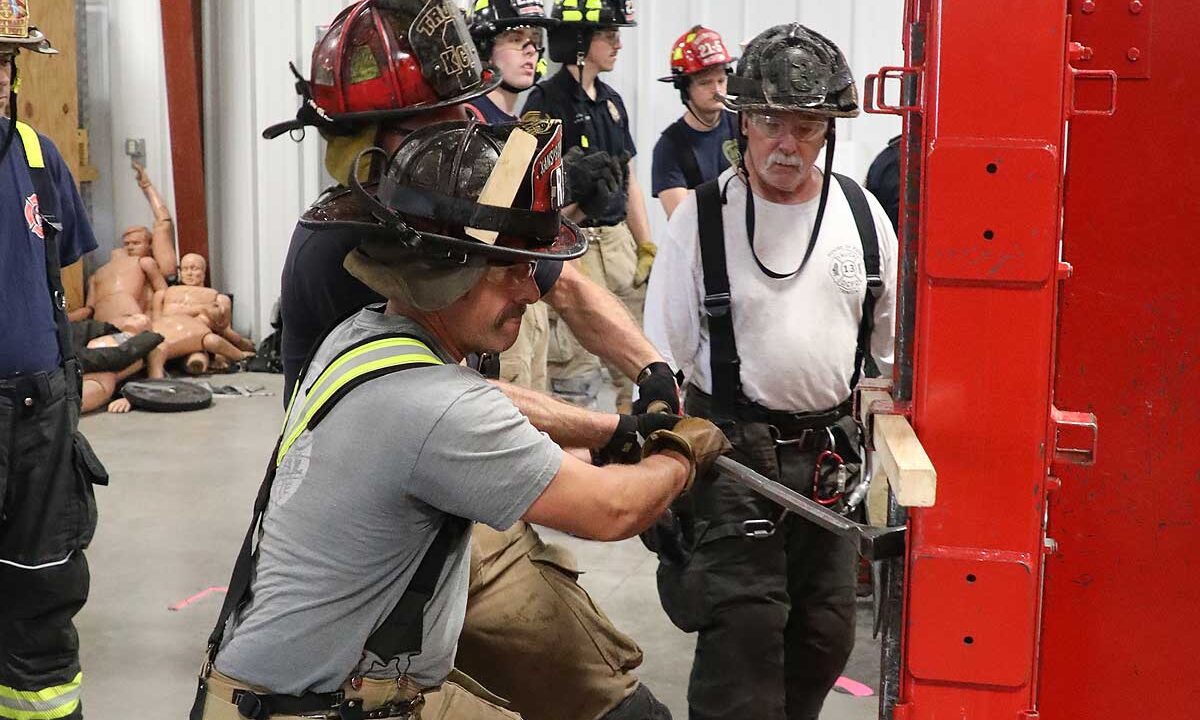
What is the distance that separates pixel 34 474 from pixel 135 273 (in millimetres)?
6379

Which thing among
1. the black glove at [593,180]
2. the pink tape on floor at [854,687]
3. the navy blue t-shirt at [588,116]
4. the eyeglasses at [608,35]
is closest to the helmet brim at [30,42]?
the black glove at [593,180]

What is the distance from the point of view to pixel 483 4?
6.50 m

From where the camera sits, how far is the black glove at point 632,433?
115 inches

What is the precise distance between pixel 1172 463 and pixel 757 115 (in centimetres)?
167

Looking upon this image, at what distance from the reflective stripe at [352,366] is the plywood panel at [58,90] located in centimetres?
802

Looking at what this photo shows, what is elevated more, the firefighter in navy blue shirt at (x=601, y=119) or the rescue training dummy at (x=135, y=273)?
the firefighter in navy blue shirt at (x=601, y=119)

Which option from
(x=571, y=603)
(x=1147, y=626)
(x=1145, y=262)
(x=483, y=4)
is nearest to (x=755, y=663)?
(x=571, y=603)

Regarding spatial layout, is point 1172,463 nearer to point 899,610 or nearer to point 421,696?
point 899,610

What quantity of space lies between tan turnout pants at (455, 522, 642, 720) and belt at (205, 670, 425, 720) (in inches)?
25.2

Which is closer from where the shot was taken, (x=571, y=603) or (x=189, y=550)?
(x=571, y=603)

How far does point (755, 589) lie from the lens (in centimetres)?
356

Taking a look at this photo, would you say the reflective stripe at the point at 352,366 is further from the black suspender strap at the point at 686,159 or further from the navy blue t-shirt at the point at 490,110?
the black suspender strap at the point at 686,159

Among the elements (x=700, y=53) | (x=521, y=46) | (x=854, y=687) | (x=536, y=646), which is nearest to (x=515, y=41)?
(x=521, y=46)

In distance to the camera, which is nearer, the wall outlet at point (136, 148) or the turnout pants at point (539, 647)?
the turnout pants at point (539, 647)
